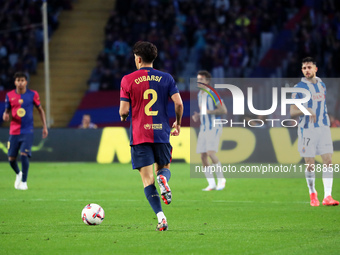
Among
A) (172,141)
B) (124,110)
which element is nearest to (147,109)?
(124,110)

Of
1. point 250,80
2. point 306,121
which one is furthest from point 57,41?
point 306,121

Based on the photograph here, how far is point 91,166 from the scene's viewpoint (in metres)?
20.8

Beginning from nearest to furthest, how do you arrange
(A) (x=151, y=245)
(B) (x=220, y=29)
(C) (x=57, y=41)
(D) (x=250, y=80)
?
(A) (x=151, y=245) → (D) (x=250, y=80) → (B) (x=220, y=29) → (C) (x=57, y=41)

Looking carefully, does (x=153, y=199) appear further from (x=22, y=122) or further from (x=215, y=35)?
(x=215, y=35)

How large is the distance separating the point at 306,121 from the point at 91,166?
1065 cm

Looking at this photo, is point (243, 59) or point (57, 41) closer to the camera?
point (243, 59)

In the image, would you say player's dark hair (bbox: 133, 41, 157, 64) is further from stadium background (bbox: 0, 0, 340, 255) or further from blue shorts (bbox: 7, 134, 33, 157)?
blue shorts (bbox: 7, 134, 33, 157)

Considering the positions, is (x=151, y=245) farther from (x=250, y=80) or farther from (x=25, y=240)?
(x=250, y=80)

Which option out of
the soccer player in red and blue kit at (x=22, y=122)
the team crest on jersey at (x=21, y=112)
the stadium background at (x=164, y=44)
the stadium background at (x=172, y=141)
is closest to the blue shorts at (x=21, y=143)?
the soccer player in red and blue kit at (x=22, y=122)

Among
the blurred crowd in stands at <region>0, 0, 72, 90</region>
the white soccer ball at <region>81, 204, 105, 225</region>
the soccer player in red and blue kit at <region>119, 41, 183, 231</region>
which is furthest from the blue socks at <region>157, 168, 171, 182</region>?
the blurred crowd in stands at <region>0, 0, 72, 90</region>

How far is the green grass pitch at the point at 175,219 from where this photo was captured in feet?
23.6

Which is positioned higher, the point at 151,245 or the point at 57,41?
the point at 57,41

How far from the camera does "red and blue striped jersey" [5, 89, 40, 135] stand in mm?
14383

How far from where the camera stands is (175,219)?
960 centimetres
